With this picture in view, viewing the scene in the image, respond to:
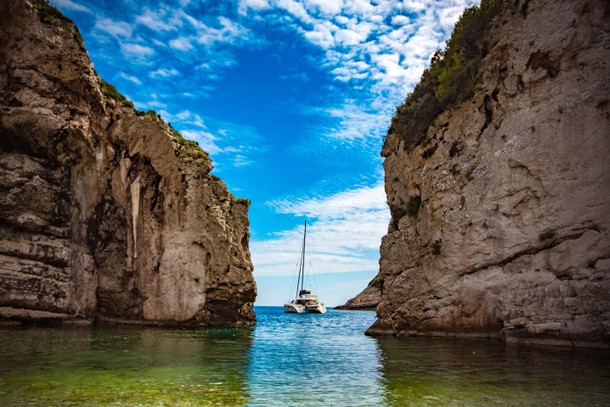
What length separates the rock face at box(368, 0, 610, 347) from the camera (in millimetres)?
16641

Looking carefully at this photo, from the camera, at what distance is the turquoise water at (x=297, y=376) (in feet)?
29.8

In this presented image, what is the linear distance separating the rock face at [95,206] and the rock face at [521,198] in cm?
1462

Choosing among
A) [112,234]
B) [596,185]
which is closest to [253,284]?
[112,234]

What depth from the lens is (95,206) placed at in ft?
102

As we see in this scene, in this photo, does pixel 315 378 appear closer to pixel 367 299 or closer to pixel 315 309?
pixel 315 309

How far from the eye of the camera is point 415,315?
24375 millimetres

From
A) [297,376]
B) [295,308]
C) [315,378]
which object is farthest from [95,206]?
[295,308]

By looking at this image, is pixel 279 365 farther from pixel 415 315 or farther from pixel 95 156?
pixel 95 156

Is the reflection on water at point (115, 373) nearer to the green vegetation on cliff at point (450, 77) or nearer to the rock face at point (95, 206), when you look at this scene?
the rock face at point (95, 206)

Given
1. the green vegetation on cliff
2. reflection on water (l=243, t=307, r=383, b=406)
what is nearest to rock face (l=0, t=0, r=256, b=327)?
reflection on water (l=243, t=307, r=383, b=406)

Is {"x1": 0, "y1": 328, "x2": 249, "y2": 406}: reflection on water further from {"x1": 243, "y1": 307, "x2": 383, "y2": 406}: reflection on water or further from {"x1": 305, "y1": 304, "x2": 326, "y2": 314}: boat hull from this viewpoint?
{"x1": 305, "y1": 304, "x2": 326, "y2": 314}: boat hull

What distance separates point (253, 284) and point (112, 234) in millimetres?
11494

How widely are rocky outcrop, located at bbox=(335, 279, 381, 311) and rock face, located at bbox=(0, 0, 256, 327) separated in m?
69.2

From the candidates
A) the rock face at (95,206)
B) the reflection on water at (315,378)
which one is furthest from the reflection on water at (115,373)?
the rock face at (95,206)
